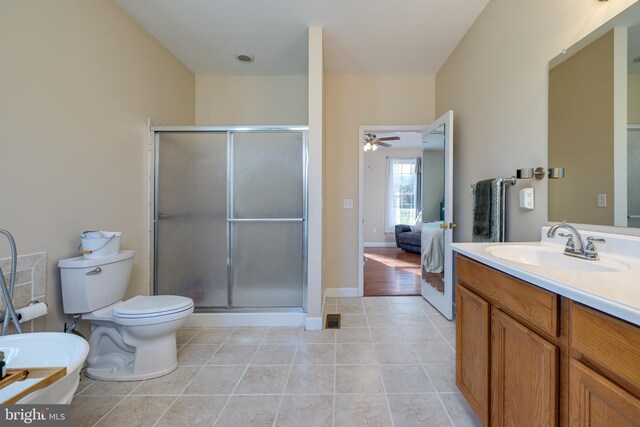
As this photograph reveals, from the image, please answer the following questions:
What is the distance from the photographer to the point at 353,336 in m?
2.24

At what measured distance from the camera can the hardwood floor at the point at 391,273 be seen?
3.43 meters

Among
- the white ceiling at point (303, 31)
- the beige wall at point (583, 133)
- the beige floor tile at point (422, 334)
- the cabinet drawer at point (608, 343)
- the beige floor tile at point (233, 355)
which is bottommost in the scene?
the beige floor tile at point (233, 355)

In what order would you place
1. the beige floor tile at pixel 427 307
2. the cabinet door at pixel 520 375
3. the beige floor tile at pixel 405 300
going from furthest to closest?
1. the beige floor tile at pixel 405 300
2. the beige floor tile at pixel 427 307
3. the cabinet door at pixel 520 375

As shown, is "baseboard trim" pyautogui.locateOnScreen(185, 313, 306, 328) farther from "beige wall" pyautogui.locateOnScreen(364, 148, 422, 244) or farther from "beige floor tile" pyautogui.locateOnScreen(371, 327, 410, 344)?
"beige wall" pyautogui.locateOnScreen(364, 148, 422, 244)

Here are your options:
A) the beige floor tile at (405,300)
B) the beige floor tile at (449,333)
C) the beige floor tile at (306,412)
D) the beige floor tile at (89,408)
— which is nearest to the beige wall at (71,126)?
the beige floor tile at (89,408)

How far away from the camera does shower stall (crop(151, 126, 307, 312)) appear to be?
249cm

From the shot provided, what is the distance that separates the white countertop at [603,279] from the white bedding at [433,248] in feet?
4.82

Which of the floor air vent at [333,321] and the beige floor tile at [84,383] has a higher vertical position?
the floor air vent at [333,321]

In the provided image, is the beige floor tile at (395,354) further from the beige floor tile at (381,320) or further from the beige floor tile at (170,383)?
the beige floor tile at (170,383)

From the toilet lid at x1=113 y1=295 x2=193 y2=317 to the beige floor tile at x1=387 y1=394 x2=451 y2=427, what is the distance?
1394 millimetres

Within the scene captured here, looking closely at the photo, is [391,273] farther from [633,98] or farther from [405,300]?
[633,98]

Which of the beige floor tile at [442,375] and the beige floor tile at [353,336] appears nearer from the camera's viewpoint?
the beige floor tile at [442,375]

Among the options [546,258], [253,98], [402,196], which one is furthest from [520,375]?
[402,196]

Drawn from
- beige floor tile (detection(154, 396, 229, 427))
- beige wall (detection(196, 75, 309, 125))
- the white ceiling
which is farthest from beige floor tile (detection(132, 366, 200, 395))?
the white ceiling
